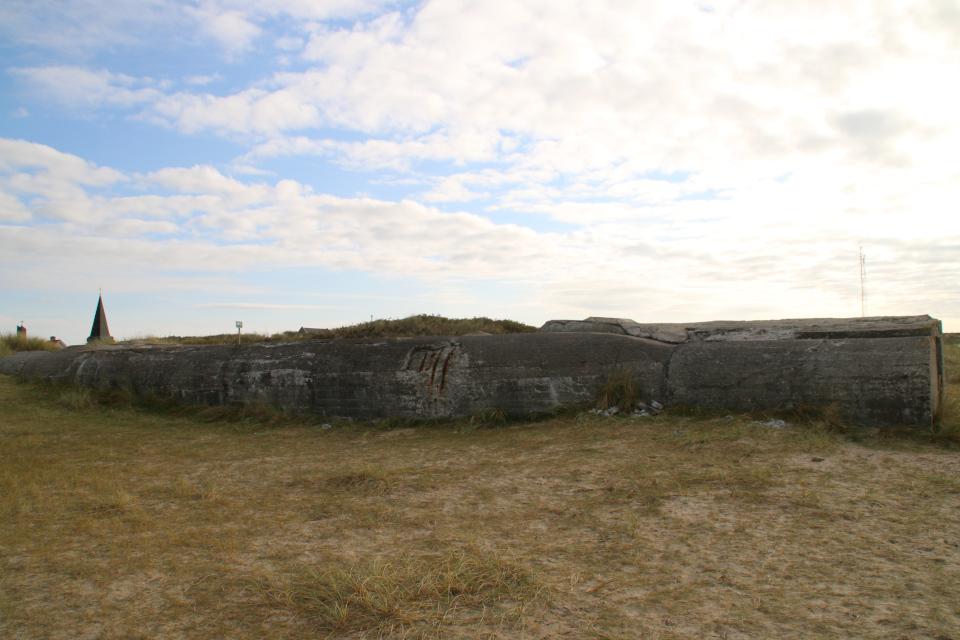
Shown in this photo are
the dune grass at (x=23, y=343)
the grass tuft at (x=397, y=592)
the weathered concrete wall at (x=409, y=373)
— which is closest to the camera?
the grass tuft at (x=397, y=592)

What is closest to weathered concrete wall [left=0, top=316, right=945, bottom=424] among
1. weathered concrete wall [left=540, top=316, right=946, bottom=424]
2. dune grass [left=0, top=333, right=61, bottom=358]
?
weathered concrete wall [left=540, top=316, right=946, bottom=424]

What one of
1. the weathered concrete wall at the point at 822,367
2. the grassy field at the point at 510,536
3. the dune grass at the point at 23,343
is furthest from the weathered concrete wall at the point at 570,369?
the dune grass at the point at 23,343

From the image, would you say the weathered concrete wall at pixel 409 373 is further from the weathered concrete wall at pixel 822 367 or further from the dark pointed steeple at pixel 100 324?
the dark pointed steeple at pixel 100 324

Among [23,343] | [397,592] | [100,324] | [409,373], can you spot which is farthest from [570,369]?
[100,324]

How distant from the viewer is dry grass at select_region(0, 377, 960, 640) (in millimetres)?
1892

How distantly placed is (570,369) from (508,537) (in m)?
3.08

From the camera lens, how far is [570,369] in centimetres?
558

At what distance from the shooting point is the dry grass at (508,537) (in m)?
1.89

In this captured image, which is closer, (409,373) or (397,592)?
(397,592)

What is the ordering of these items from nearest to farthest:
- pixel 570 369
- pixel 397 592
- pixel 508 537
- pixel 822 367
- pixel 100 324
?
1. pixel 397 592
2. pixel 508 537
3. pixel 822 367
4. pixel 570 369
5. pixel 100 324

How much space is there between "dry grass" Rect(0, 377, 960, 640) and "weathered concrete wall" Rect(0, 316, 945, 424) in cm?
32

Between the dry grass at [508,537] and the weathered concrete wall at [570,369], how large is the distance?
0.32 m

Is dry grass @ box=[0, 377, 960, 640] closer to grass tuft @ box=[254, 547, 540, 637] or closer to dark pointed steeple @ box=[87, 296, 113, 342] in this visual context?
grass tuft @ box=[254, 547, 540, 637]

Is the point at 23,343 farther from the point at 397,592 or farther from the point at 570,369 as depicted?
the point at 397,592
